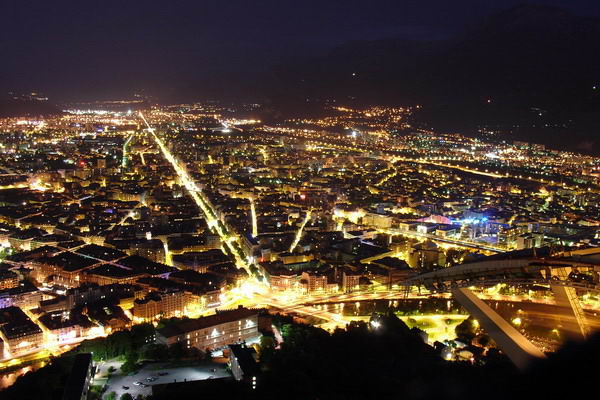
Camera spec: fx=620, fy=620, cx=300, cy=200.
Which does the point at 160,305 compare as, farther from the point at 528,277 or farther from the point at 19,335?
the point at 528,277

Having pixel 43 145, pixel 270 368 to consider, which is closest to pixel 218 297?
pixel 270 368

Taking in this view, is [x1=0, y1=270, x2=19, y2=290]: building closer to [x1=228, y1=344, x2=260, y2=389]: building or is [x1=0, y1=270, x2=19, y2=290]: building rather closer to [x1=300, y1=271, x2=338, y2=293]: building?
[x1=300, y1=271, x2=338, y2=293]: building

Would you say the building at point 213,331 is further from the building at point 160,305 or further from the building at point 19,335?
the building at point 19,335

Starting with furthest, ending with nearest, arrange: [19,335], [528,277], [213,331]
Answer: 1. [19,335]
2. [213,331]
3. [528,277]

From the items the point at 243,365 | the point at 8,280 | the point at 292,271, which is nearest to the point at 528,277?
the point at 243,365

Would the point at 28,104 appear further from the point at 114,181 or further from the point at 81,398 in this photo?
the point at 81,398
